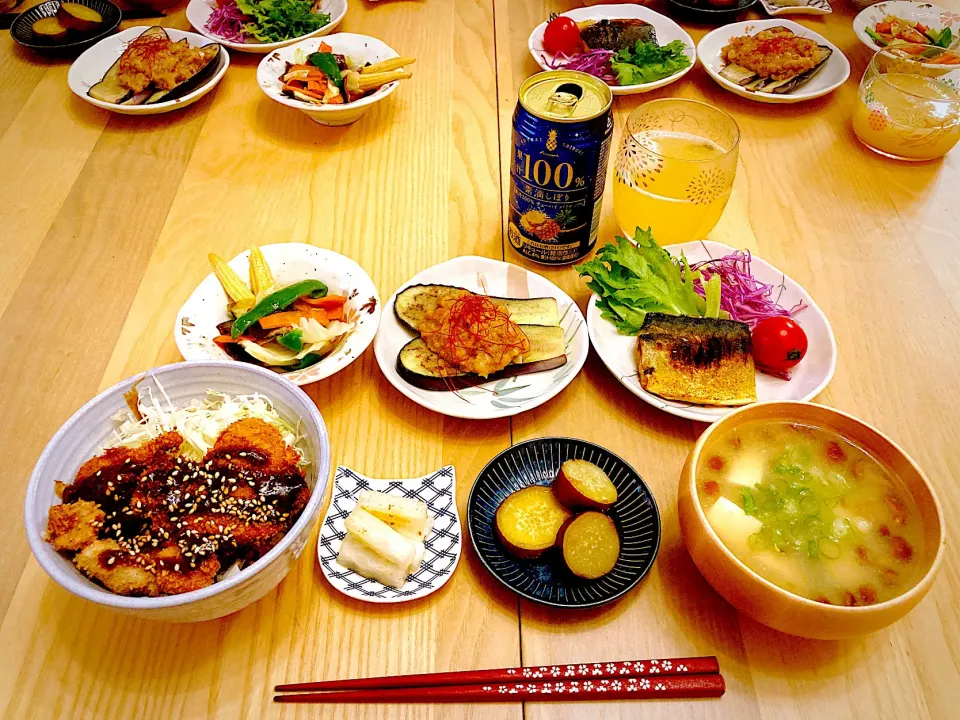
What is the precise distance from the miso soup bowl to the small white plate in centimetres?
200

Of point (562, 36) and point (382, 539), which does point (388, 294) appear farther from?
point (562, 36)

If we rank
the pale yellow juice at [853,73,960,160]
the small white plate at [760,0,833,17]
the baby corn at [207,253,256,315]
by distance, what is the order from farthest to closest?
the small white plate at [760,0,833,17] < the pale yellow juice at [853,73,960,160] < the baby corn at [207,253,256,315]

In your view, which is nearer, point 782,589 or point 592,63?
point 782,589

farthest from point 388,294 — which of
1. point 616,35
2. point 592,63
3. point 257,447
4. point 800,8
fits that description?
point 800,8

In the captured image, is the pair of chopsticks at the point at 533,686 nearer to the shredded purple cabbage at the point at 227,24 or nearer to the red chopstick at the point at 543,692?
the red chopstick at the point at 543,692

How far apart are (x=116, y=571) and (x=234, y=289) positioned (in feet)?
2.26

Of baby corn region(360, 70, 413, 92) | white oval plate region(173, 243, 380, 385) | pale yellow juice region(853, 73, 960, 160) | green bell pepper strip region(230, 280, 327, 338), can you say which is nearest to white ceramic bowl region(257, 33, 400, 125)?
baby corn region(360, 70, 413, 92)

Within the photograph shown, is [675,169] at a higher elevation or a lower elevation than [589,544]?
higher

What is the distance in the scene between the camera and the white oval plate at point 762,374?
4.43 feet

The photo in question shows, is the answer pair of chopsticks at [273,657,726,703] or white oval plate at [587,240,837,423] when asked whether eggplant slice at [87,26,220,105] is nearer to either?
white oval plate at [587,240,837,423]

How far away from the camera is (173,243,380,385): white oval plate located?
1.36 m

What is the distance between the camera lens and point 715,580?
1054mm

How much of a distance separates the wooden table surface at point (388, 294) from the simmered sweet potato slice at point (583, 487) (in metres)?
0.16

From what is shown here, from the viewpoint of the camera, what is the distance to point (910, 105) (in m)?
1.95
